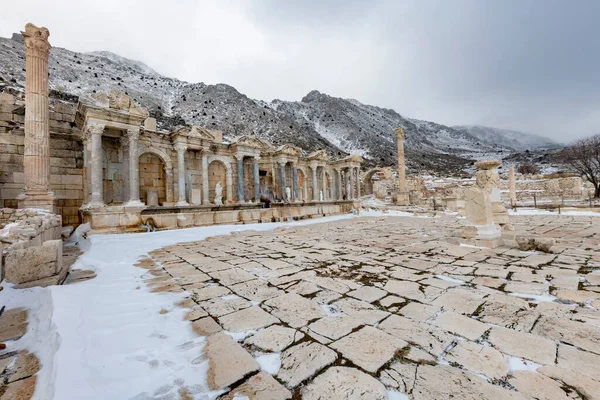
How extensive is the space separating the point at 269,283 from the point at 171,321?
1.24m

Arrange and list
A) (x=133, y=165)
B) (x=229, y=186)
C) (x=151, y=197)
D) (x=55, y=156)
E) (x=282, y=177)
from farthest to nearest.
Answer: (x=282, y=177) < (x=229, y=186) < (x=151, y=197) < (x=133, y=165) < (x=55, y=156)

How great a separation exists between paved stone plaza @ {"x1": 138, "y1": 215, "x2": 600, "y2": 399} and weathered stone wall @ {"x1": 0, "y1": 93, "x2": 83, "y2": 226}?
24.0 feet

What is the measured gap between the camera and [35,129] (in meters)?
6.60

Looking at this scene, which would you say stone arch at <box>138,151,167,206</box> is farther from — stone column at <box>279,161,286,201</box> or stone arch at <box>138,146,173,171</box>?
stone column at <box>279,161,286,201</box>

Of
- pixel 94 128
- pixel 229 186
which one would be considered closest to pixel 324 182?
pixel 229 186

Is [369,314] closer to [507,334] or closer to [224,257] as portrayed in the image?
[507,334]

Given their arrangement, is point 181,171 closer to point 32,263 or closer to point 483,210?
point 32,263

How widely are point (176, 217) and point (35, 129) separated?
4250 millimetres

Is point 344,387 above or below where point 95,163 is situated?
below

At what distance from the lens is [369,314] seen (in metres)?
2.33

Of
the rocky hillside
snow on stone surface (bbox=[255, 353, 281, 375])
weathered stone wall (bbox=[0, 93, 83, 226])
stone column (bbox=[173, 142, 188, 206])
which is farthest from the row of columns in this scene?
the rocky hillside

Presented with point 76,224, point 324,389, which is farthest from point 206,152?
point 324,389

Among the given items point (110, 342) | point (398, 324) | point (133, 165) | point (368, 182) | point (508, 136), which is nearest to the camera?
point (110, 342)

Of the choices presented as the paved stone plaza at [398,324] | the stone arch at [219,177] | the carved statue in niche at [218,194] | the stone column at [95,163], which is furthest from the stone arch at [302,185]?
the paved stone plaza at [398,324]
